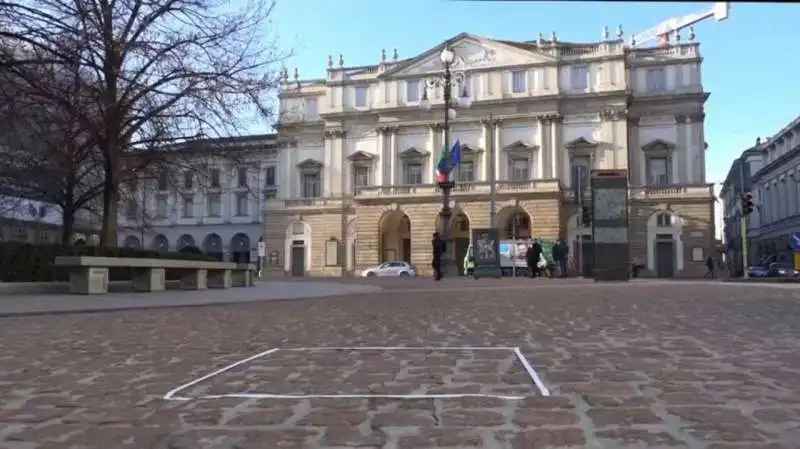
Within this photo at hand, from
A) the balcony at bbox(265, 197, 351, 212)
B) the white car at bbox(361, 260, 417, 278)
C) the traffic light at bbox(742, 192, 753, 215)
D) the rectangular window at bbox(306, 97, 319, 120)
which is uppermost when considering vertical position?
the rectangular window at bbox(306, 97, 319, 120)

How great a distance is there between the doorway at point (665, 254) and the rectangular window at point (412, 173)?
71.3 feet

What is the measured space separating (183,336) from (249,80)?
15.1 meters

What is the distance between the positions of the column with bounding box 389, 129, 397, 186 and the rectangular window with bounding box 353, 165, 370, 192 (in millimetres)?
2831

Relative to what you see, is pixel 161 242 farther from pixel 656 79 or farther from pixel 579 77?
pixel 656 79

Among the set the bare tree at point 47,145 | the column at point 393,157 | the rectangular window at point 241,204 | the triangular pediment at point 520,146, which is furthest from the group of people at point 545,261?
the rectangular window at point 241,204

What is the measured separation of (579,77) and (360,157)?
2137 cm

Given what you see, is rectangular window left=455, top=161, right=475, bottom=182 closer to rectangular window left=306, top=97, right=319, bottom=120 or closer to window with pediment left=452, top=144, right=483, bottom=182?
window with pediment left=452, top=144, right=483, bottom=182

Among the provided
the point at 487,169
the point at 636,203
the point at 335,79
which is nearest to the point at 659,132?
the point at 636,203

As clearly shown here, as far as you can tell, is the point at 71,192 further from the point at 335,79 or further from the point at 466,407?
the point at 335,79

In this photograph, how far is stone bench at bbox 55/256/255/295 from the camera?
1823 centimetres

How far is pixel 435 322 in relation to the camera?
11.1 m

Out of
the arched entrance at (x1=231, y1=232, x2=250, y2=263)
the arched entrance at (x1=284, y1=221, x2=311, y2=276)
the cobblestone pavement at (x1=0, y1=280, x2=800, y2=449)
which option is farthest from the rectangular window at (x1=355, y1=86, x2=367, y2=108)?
the cobblestone pavement at (x1=0, y1=280, x2=800, y2=449)

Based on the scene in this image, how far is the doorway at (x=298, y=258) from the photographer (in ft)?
235

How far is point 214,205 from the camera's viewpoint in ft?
277
